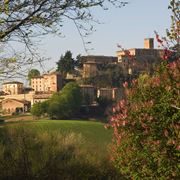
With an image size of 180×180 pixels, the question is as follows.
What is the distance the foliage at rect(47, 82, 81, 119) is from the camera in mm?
77188

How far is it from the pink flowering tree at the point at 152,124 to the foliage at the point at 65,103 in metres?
68.5

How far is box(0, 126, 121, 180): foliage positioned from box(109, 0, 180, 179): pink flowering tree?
516 cm

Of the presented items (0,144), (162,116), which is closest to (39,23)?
(162,116)

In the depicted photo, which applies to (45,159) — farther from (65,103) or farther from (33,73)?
(65,103)

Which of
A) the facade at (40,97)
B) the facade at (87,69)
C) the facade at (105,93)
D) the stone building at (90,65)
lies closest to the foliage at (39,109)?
the facade at (40,97)

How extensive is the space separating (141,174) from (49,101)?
71.1 metres

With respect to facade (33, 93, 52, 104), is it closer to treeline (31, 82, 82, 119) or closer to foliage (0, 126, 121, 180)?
treeline (31, 82, 82, 119)

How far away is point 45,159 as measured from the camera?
1310cm

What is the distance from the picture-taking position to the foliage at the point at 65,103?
253 feet

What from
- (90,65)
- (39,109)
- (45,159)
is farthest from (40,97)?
(45,159)

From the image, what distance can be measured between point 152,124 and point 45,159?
6780mm

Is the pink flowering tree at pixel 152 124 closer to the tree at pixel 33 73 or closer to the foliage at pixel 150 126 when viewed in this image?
the foliage at pixel 150 126

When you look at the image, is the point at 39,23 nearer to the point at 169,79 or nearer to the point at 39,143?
the point at 169,79

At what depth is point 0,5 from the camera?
286 inches
